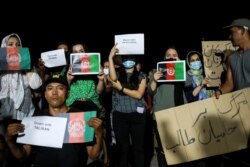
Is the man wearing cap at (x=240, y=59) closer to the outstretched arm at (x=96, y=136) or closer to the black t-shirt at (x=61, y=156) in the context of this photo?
the outstretched arm at (x=96, y=136)

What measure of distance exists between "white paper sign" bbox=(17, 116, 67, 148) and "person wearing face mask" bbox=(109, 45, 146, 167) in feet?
6.54

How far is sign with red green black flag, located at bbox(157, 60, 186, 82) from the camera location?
18.3 ft

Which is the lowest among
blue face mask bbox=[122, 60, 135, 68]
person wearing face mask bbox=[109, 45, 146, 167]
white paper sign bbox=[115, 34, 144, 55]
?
person wearing face mask bbox=[109, 45, 146, 167]

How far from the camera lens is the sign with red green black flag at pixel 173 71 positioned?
5.58 metres

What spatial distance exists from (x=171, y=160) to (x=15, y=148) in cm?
199

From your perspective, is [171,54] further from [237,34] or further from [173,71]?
[237,34]

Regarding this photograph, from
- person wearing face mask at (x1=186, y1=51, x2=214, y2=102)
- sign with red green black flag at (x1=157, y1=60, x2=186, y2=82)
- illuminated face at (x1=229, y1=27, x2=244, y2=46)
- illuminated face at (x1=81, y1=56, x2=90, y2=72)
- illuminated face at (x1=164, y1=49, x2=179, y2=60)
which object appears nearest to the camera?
illuminated face at (x1=229, y1=27, x2=244, y2=46)

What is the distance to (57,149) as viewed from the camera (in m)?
3.68

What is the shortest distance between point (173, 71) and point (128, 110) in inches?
31.1

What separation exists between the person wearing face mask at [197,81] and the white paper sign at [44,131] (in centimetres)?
287

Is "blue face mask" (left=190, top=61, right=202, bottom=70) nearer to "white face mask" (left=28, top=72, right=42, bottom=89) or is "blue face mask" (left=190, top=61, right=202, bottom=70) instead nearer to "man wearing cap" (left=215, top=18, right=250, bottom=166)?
"man wearing cap" (left=215, top=18, right=250, bottom=166)

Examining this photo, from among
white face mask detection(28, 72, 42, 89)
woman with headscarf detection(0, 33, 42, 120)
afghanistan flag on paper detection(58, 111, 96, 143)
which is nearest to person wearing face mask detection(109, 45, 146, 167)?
white face mask detection(28, 72, 42, 89)

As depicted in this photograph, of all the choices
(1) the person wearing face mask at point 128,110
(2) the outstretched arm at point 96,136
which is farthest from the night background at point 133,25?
(2) the outstretched arm at point 96,136

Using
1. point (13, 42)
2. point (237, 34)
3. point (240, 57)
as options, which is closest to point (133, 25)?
point (13, 42)
